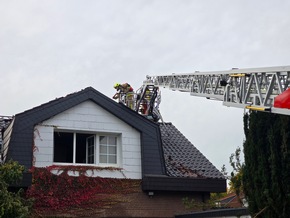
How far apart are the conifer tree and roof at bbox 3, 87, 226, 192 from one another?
15.2 feet

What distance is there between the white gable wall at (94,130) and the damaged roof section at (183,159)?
1350mm

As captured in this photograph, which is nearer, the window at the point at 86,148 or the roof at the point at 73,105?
the roof at the point at 73,105

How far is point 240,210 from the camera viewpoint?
13.8 meters

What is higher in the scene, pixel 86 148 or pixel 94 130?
pixel 94 130

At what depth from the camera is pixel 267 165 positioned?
39.7 ft

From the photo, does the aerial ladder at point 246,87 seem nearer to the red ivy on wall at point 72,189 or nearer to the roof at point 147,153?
the roof at point 147,153

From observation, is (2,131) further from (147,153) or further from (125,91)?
(125,91)

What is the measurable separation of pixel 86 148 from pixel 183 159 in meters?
3.55

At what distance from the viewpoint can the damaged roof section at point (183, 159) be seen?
59.7ft

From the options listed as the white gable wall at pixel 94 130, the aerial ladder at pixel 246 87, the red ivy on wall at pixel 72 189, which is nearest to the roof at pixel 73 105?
the white gable wall at pixel 94 130

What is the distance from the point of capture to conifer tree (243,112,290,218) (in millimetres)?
11664

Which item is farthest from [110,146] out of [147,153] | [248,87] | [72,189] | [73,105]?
[248,87]

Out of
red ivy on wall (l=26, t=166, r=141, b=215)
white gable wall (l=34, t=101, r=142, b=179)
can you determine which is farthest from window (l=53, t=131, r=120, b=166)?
red ivy on wall (l=26, t=166, r=141, b=215)

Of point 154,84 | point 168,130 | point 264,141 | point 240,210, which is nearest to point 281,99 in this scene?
point 264,141
